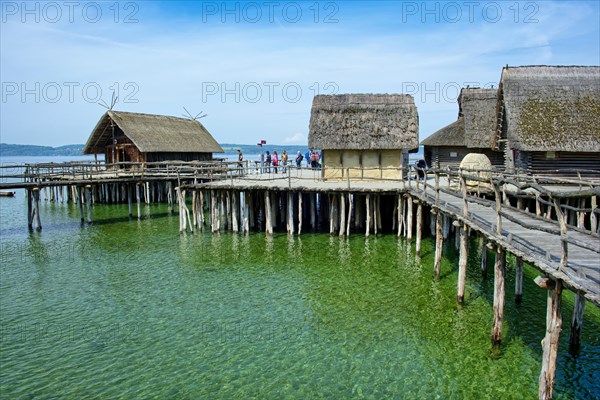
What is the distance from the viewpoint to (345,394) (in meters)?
8.91

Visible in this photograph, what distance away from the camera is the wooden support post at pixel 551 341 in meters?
7.66

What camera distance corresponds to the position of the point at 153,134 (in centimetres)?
3553

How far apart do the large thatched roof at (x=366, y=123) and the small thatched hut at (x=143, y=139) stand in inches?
555

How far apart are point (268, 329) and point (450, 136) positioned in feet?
71.2

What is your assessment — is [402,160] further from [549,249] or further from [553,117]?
[549,249]

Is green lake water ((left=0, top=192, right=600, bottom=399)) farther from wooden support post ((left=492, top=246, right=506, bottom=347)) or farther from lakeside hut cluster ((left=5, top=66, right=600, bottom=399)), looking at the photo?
lakeside hut cluster ((left=5, top=66, right=600, bottom=399))

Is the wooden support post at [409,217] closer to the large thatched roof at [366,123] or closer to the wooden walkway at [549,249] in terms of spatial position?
the large thatched roof at [366,123]

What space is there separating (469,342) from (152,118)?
31.6 m

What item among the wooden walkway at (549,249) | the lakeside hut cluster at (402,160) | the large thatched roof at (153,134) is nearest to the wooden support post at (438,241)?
the lakeside hut cluster at (402,160)

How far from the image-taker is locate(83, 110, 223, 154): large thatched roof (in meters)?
34.1

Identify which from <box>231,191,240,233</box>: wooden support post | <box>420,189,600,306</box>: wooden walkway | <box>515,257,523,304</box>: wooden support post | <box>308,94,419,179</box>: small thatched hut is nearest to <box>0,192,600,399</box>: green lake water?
<box>515,257,523,304</box>: wooden support post

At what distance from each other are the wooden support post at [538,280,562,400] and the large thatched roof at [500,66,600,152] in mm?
14397

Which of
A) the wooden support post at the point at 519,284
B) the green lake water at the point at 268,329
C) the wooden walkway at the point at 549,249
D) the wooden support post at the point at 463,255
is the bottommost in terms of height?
the green lake water at the point at 268,329

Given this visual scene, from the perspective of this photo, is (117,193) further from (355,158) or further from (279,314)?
(279,314)
